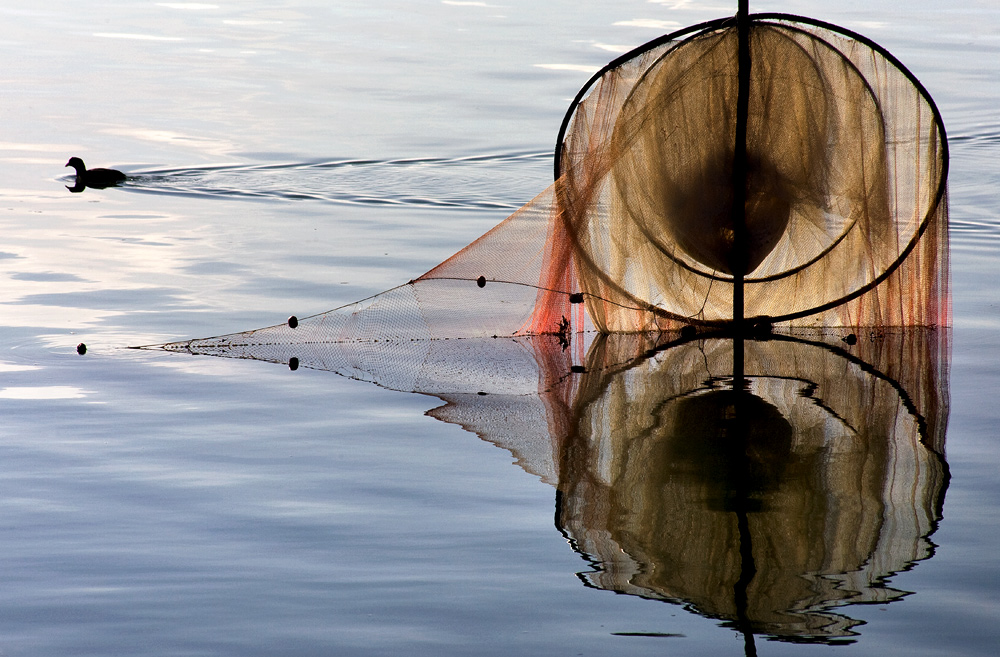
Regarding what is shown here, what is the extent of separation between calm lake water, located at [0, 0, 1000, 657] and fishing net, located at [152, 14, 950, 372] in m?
0.60

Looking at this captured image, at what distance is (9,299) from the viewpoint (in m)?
7.10

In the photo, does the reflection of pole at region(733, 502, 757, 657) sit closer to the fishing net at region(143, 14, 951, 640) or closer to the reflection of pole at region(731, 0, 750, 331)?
the fishing net at region(143, 14, 951, 640)

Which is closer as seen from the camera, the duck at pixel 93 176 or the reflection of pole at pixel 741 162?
the reflection of pole at pixel 741 162

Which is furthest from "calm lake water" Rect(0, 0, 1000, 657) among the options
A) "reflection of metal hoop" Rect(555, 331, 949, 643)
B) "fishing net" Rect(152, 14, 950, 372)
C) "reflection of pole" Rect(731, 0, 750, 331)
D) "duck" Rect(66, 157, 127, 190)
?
"reflection of pole" Rect(731, 0, 750, 331)

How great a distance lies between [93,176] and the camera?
9.91m

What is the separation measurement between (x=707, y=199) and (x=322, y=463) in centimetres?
275

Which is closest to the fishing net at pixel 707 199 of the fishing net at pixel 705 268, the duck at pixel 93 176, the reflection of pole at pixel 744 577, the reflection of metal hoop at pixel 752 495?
the fishing net at pixel 705 268

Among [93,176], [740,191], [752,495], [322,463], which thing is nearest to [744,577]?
[752,495]

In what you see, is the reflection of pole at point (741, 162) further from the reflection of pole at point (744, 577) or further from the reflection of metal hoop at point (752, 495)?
the reflection of pole at point (744, 577)

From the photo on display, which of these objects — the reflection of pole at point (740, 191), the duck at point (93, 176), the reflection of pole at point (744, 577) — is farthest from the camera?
the duck at point (93, 176)

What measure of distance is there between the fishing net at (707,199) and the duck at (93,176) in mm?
4126

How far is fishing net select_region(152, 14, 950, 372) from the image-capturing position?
21.4ft

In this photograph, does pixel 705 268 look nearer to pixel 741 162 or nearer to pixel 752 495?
pixel 741 162

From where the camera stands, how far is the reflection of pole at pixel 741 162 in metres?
6.45
